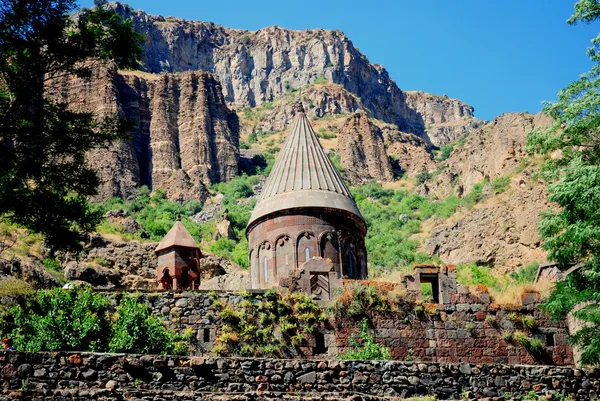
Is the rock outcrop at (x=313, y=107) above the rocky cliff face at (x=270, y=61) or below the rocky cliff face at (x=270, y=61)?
below

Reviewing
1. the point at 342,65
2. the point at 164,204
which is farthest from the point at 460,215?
the point at 342,65

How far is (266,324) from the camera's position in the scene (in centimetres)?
1756

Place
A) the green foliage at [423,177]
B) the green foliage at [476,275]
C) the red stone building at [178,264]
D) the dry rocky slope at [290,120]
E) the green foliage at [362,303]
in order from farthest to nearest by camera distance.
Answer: the green foliage at [423,177]
the dry rocky slope at [290,120]
the green foliage at [476,275]
the red stone building at [178,264]
the green foliage at [362,303]

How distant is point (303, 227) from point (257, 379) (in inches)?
450

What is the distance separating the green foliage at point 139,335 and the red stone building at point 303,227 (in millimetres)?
6309

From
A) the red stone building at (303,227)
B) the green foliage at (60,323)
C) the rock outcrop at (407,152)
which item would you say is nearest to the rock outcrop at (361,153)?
the rock outcrop at (407,152)

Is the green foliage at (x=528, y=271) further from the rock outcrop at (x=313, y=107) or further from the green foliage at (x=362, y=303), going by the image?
the rock outcrop at (x=313, y=107)

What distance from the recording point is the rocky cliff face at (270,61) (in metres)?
135

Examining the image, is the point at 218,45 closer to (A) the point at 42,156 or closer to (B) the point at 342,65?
(B) the point at 342,65

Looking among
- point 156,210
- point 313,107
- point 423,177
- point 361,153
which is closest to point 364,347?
point 156,210

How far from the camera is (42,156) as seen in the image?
57.3 feet

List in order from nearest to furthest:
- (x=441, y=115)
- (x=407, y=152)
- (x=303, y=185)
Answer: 1. (x=303, y=185)
2. (x=407, y=152)
3. (x=441, y=115)

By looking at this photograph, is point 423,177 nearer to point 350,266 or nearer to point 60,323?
point 350,266

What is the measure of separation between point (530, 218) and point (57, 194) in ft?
106
